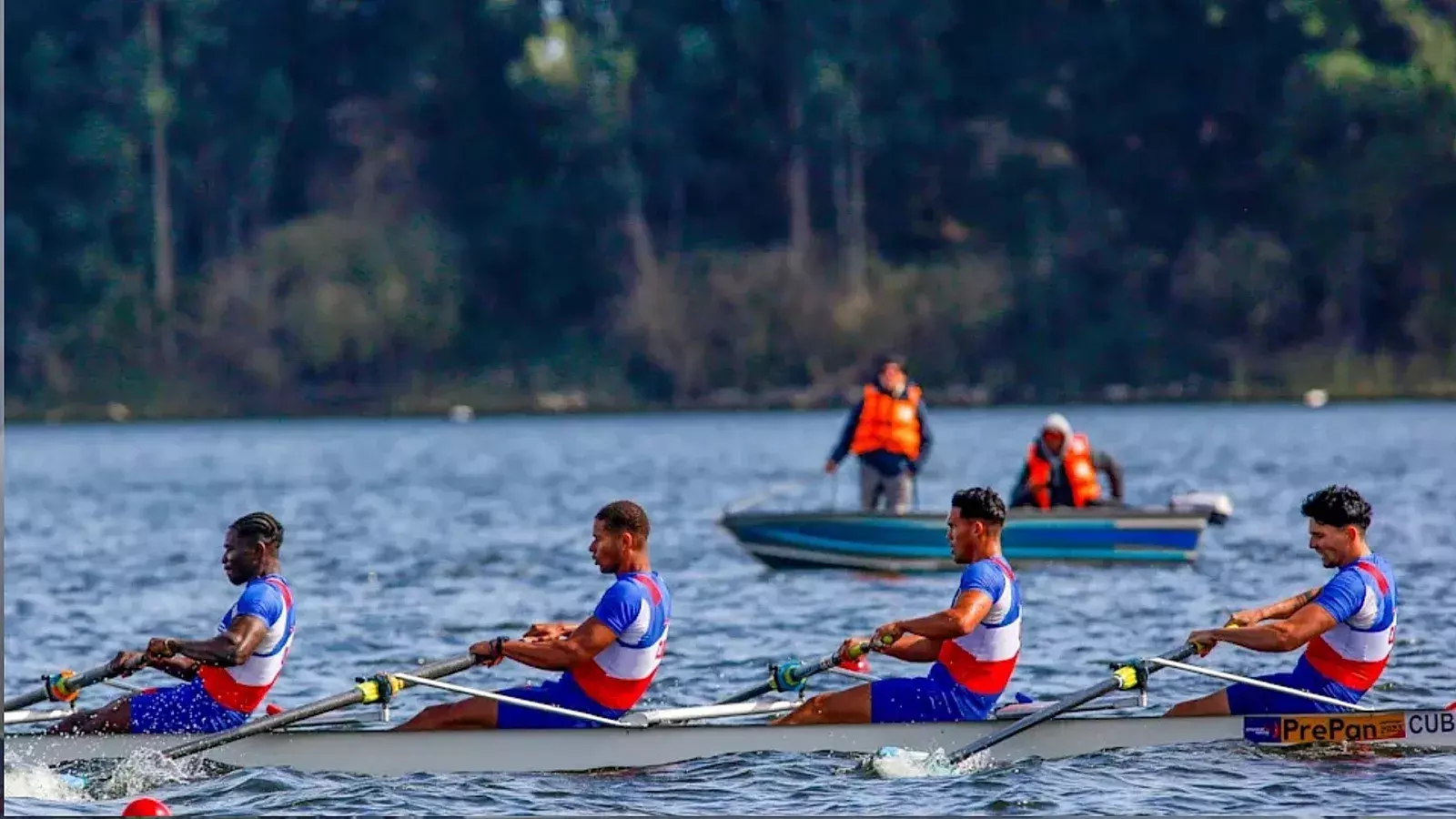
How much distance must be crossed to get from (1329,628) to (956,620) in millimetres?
2064

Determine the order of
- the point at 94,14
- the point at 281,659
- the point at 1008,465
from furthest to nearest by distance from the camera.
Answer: the point at 94,14, the point at 1008,465, the point at 281,659

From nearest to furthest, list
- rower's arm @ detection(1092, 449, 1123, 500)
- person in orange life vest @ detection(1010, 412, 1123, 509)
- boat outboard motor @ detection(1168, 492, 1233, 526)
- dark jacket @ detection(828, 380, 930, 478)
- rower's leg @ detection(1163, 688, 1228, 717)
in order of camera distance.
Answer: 1. rower's leg @ detection(1163, 688, 1228, 717)
2. person in orange life vest @ detection(1010, 412, 1123, 509)
3. rower's arm @ detection(1092, 449, 1123, 500)
4. dark jacket @ detection(828, 380, 930, 478)
5. boat outboard motor @ detection(1168, 492, 1233, 526)

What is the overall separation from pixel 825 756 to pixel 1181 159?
6740cm

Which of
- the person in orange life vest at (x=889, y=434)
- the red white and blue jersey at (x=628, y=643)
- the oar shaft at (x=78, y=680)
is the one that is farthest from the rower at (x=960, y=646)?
the person in orange life vest at (x=889, y=434)

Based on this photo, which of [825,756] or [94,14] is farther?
[94,14]

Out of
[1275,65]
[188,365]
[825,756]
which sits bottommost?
[825,756]

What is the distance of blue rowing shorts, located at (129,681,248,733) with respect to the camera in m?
14.4

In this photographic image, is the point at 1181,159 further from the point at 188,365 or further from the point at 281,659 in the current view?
the point at 281,659

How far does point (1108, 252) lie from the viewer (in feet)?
264

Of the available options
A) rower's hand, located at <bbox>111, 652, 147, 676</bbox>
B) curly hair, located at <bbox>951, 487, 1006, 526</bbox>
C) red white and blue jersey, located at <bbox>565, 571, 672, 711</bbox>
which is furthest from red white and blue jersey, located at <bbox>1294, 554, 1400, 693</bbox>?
rower's hand, located at <bbox>111, 652, 147, 676</bbox>

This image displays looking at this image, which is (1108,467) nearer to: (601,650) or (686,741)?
(686,741)

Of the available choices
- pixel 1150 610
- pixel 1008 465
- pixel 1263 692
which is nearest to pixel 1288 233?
pixel 1008 465

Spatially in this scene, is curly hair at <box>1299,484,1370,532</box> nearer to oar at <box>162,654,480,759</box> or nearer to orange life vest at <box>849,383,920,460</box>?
oar at <box>162,654,480,759</box>

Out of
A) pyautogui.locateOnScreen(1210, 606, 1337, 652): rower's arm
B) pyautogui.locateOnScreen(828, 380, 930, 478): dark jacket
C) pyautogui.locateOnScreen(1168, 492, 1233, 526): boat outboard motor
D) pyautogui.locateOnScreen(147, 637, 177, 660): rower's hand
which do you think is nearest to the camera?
pyautogui.locateOnScreen(147, 637, 177, 660): rower's hand
